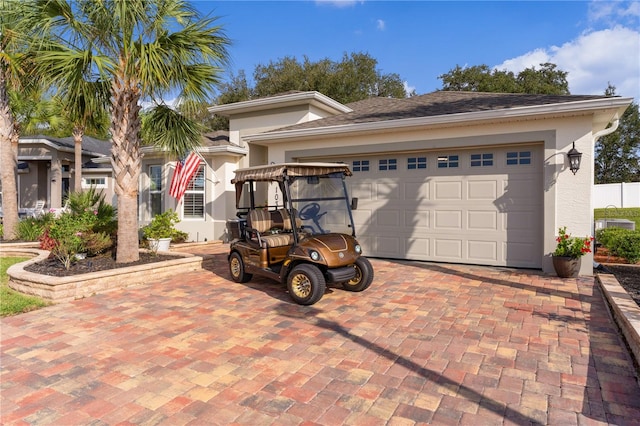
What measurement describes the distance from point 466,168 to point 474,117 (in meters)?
1.09

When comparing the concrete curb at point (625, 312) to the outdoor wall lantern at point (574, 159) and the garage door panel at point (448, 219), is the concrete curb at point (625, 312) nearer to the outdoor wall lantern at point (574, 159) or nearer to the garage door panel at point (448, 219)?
the outdoor wall lantern at point (574, 159)

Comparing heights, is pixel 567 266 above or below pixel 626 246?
below

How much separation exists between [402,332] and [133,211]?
17.7 feet

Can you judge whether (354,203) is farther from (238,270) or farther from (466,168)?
(466,168)

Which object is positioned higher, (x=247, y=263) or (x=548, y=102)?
(x=548, y=102)

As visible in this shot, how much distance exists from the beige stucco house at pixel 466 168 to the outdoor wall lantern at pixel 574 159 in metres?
0.13

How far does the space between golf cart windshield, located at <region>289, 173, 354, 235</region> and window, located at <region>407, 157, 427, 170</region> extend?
10.4ft

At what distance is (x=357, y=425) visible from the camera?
251 cm

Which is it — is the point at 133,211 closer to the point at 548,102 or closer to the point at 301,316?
the point at 301,316

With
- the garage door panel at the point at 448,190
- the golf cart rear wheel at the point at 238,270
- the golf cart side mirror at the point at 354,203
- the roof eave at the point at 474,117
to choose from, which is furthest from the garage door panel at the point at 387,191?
the golf cart rear wheel at the point at 238,270

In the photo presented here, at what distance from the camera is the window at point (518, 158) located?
749 cm

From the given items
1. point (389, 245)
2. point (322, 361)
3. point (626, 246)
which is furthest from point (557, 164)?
point (322, 361)

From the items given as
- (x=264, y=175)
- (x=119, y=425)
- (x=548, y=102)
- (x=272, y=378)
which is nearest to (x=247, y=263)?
(x=264, y=175)

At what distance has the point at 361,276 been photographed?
5.62 m
